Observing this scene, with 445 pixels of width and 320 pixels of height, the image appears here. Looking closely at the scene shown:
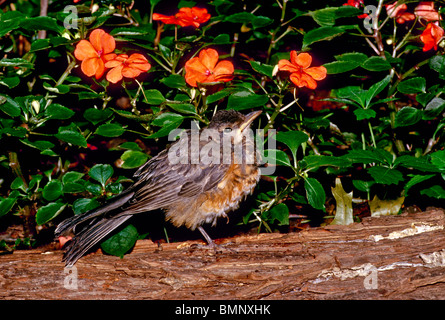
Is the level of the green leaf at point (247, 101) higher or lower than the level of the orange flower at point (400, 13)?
lower

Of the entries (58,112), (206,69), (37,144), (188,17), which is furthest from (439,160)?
(37,144)

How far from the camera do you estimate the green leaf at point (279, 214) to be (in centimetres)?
338

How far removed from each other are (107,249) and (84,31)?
1653mm

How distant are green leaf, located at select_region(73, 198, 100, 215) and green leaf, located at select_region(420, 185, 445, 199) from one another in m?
2.55

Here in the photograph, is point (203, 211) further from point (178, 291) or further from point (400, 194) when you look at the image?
point (400, 194)

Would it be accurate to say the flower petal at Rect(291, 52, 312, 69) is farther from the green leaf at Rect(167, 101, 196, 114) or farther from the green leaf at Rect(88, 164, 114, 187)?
the green leaf at Rect(88, 164, 114, 187)

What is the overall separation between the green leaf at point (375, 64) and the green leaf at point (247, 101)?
849 millimetres

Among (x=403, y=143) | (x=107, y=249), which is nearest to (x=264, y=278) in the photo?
(x=107, y=249)

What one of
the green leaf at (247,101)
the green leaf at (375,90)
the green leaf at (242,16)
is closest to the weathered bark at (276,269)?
the green leaf at (375,90)

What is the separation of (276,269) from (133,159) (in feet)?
4.86

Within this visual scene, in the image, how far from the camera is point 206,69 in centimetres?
331

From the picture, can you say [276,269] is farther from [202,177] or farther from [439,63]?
[439,63]

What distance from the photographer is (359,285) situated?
2709 mm

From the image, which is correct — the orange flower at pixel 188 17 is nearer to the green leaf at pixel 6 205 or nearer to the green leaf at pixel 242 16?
the green leaf at pixel 242 16
